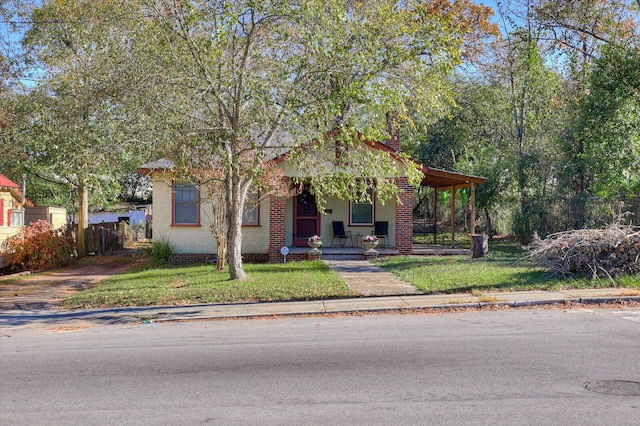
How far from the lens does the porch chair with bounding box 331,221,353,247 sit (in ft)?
70.6

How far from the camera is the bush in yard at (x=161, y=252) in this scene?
1989cm

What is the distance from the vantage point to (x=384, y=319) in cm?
1073

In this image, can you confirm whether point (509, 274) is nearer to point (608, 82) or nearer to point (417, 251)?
point (417, 251)

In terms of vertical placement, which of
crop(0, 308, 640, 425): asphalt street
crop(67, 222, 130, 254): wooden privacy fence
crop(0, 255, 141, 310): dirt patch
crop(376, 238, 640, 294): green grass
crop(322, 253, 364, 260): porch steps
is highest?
crop(67, 222, 130, 254): wooden privacy fence

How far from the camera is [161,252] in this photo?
1991 centimetres

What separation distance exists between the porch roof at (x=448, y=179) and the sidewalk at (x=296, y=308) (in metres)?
7.79

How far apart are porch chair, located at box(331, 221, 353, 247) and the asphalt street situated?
439 inches

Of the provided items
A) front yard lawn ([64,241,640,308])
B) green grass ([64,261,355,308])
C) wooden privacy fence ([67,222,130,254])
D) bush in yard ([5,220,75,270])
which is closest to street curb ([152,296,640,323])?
front yard lawn ([64,241,640,308])

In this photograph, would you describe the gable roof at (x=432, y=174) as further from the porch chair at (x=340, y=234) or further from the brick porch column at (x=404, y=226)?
the porch chair at (x=340, y=234)

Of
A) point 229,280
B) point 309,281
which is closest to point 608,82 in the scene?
point 309,281

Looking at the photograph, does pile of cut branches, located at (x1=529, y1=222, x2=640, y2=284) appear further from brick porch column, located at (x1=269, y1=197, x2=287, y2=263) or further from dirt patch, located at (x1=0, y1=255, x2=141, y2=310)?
dirt patch, located at (x1=0, y1=255, x2=141, y2=310)

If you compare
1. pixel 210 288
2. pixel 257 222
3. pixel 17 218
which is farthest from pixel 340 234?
pixel 17 218

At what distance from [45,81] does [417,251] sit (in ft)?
46.6

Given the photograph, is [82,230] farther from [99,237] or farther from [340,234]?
[340,234]
